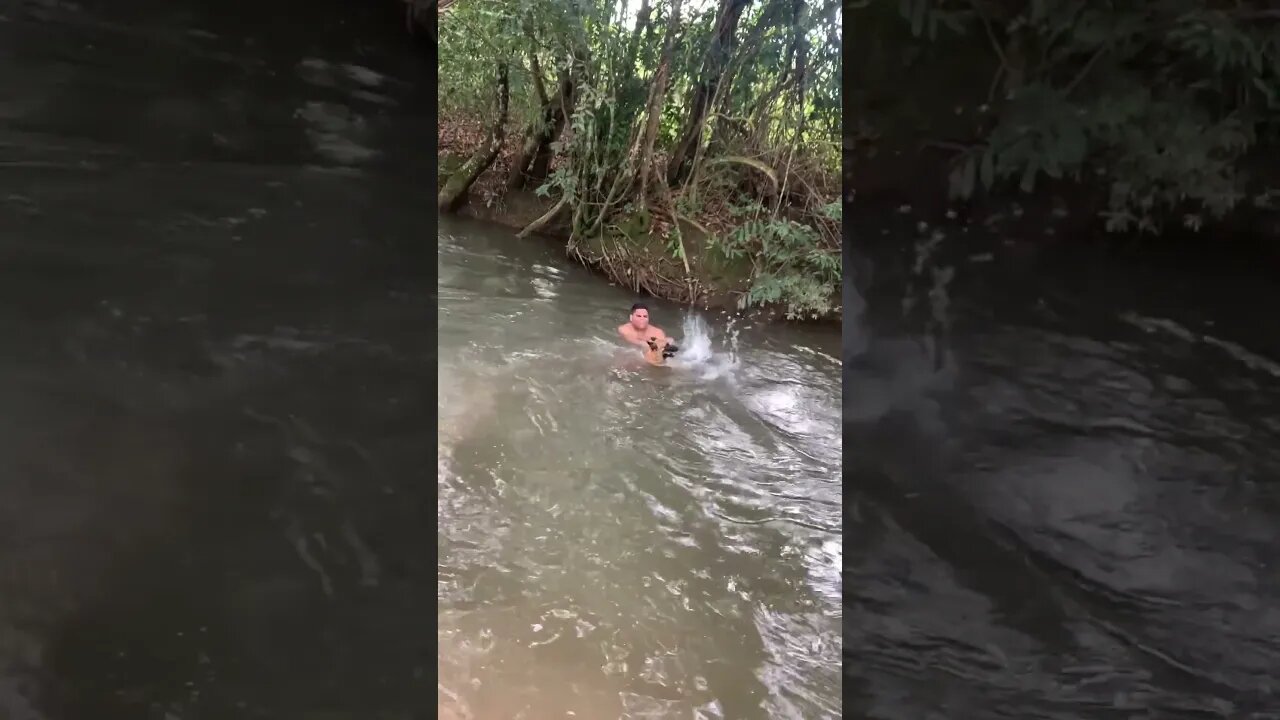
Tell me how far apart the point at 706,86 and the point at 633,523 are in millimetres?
2922

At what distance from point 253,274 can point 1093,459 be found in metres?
0.76

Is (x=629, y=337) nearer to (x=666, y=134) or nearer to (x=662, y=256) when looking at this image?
(x=662, y=256)

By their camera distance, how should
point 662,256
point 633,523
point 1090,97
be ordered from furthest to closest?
point 662,256 → point 633,523 → point 1090,97

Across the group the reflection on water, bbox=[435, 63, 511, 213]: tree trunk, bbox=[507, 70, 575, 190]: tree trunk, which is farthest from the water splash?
bbox=[435, 63, 511, 213]: tree trunk

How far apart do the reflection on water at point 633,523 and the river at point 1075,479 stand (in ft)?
4.71

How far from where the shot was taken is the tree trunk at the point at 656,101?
14.8 feet

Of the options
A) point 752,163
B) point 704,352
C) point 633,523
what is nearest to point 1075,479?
point 633,523

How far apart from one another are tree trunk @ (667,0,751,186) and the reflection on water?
3.98 feet

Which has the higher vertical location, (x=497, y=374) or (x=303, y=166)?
(x=303, y=166)

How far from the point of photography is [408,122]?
0.80 metres

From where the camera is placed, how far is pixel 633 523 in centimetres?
282

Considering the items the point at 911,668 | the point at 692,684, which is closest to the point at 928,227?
the point at 911,668

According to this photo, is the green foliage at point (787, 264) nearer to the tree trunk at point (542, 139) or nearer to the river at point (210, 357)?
the tree trunk at point (542, 139)

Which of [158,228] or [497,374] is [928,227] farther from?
[497,374]
